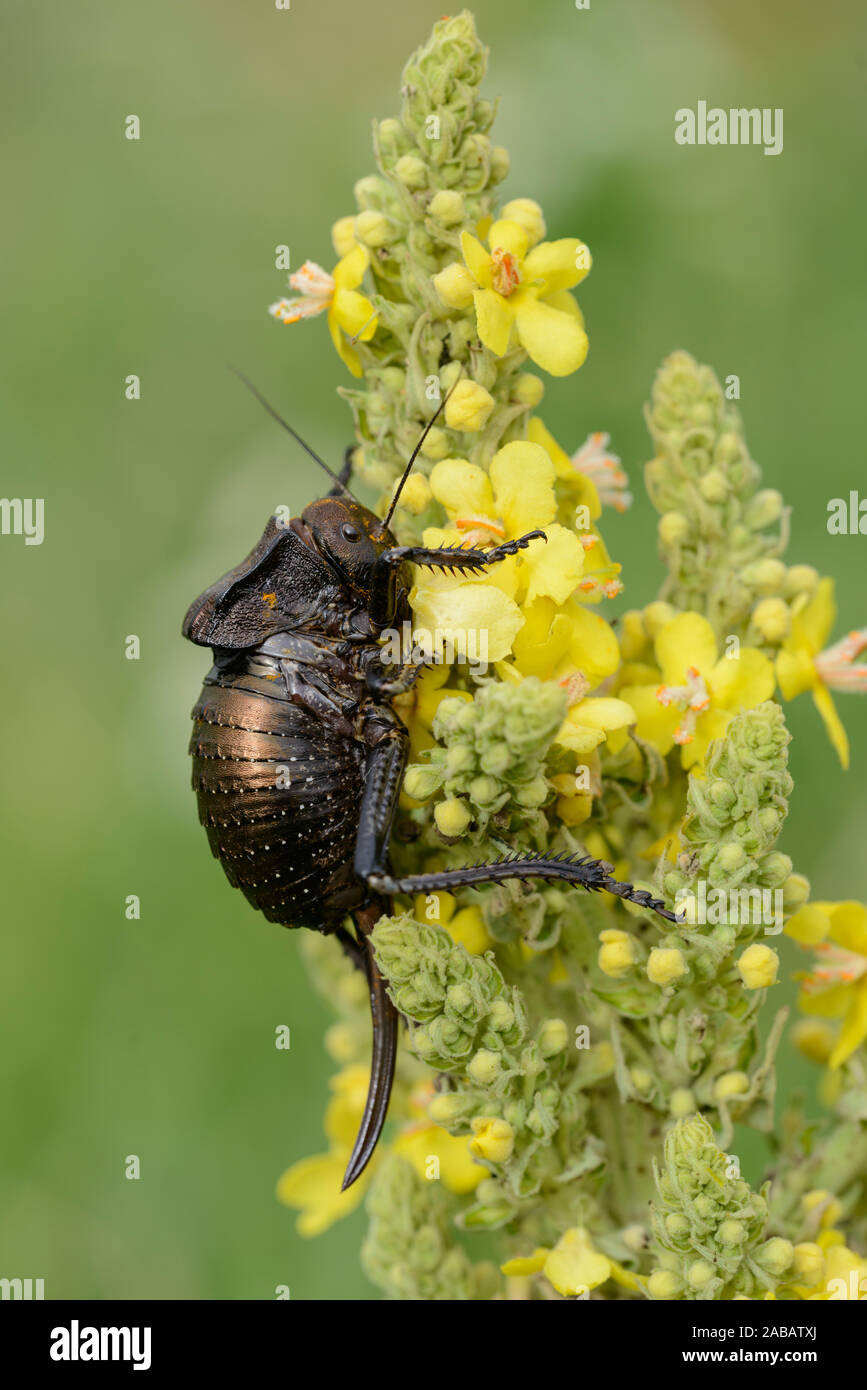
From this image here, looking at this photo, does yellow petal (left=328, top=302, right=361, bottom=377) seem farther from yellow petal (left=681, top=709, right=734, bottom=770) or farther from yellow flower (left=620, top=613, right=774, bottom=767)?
yellow petal (left=681, top=709, right=734, bottom=770)

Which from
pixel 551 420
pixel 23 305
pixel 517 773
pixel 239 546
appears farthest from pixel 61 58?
pixel 517 773

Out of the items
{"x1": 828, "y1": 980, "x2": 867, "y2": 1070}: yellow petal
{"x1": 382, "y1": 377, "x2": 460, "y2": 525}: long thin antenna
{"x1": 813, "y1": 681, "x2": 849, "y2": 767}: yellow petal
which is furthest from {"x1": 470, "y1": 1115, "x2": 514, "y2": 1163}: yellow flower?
{"x1": 382, "y1": 377, "x2": 460, "y2": 525}: long thin antenna

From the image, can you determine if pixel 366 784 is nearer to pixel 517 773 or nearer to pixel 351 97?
pixel 517 773

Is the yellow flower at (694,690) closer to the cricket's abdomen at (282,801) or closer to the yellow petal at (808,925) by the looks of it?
the yellow petal at (808,925)

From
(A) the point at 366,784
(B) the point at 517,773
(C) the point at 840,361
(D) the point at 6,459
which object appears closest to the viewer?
(B) the point at 517,773

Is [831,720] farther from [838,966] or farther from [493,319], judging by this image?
[493,319]

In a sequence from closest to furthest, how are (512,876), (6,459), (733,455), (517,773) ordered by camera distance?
1. (517,773)
2. (512,876)
3. (733,455)
4. (6,459)

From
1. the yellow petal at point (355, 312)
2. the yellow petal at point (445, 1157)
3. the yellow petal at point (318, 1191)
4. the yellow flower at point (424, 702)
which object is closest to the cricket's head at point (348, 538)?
the yellow flower at point (424, 702)
